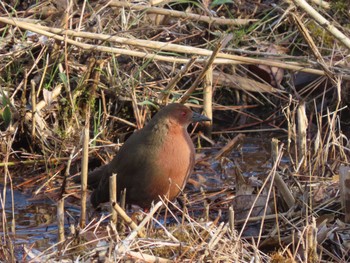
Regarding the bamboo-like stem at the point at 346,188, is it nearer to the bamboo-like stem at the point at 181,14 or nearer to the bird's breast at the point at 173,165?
the bird's breast at the point at 173,165

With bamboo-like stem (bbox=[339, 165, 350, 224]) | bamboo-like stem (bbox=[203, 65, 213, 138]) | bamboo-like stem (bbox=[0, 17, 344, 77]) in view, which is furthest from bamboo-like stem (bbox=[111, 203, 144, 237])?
bamboo-like stem (bbox=[203, 65, 213, 138])

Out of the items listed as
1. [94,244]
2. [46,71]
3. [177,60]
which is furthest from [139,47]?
[94,244]

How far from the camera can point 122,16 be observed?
6516 millimetres

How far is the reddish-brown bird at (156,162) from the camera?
4.97 metres

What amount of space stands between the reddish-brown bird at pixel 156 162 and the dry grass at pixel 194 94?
16 centimetres

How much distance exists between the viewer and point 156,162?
499cm

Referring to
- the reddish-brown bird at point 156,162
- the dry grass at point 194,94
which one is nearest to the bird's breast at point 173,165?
the reddish-brown bird at point 156,162

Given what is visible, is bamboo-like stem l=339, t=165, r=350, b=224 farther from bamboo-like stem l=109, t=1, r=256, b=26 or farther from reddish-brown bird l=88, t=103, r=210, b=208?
bamboo-like stem l=109, t=1, r=256, b=26

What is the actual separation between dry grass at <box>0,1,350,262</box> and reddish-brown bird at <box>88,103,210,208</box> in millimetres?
158

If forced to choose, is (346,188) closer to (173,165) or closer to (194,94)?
(173,165)

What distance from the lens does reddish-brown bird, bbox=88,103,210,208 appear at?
196 inches

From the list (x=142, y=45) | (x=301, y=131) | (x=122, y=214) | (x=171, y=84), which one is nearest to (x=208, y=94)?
(x=171, y=84)

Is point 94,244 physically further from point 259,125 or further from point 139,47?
point 259,125

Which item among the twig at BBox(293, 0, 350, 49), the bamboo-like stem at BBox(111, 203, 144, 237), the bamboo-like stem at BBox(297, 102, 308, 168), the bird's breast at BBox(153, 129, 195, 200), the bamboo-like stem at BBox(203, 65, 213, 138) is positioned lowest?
the bamboo-like stem at BBox(203, 65, 213, 138)
